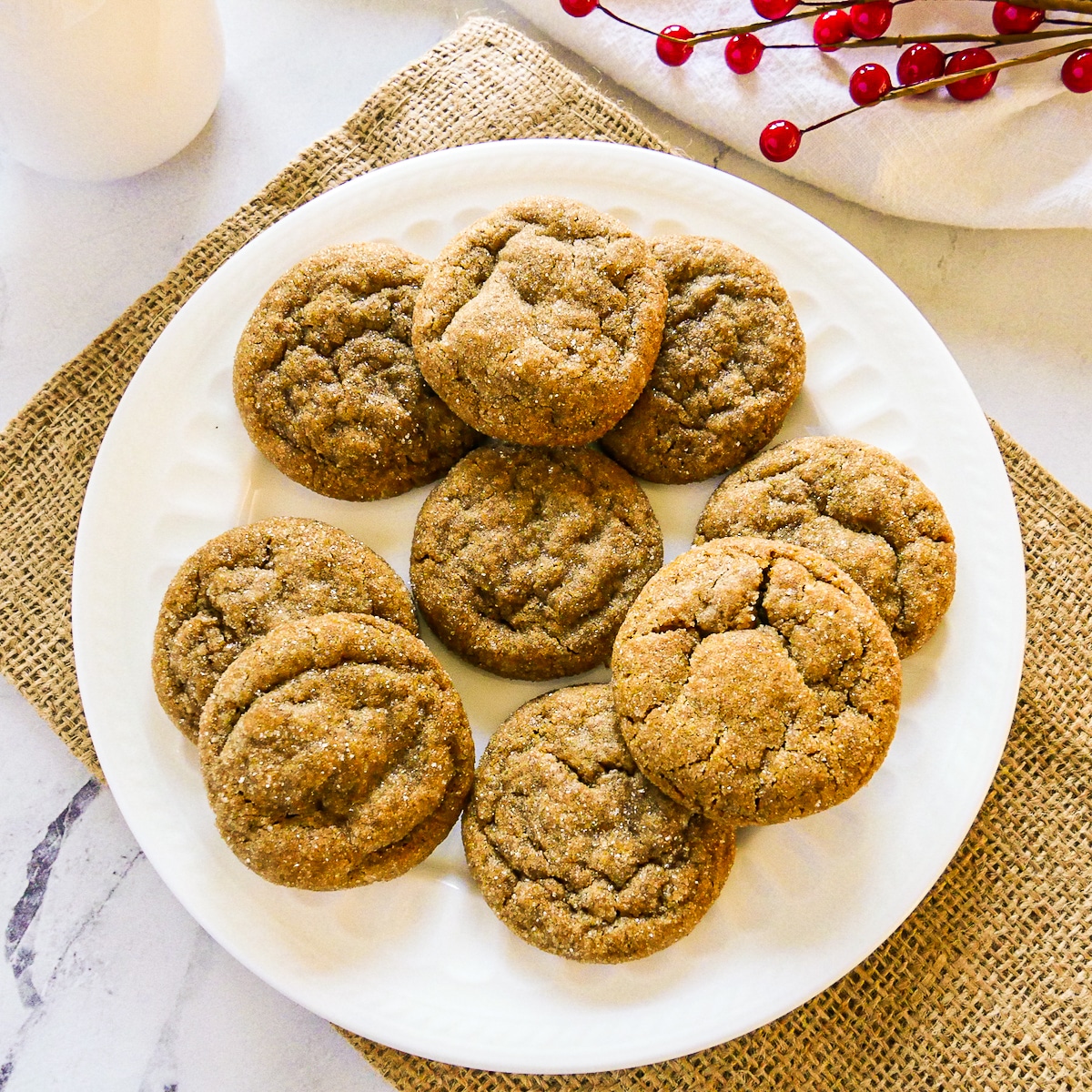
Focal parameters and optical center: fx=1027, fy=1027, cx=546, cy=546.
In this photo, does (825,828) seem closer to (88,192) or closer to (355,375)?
(355,375)

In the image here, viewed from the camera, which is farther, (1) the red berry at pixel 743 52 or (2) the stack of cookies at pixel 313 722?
(1) the red berry at pixel 743 52

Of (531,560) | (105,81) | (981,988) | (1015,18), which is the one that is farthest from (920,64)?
(981,988)

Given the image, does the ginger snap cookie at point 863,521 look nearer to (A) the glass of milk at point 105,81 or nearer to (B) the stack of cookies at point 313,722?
(B) the stack of cookies at point 313,722

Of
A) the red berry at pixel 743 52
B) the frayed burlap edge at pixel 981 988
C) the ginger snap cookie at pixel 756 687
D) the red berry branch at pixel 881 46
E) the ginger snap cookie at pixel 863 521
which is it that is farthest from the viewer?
the red berry at pixel 743 52

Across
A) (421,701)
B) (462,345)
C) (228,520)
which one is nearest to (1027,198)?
(462,345)

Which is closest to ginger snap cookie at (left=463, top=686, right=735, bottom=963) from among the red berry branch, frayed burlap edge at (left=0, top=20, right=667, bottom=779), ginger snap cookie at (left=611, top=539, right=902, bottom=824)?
ginger snap cookie at (left=611, top=539, right=902, bottom=824)

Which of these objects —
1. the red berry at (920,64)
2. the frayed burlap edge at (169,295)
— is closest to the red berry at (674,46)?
the frayed burlap edge at (169,295)
